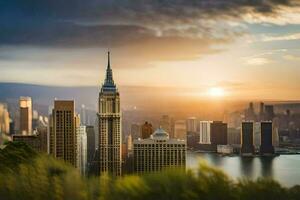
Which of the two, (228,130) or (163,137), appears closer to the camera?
(163,137)

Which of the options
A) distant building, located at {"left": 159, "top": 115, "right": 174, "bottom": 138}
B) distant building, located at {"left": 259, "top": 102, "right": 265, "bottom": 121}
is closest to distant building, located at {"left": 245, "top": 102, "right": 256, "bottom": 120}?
distant building, located at {"left": 259, "top": 102, "right": 265, "bottom": 121}

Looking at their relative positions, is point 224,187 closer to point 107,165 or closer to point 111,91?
point 107,165

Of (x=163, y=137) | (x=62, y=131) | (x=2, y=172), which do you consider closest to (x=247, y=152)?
(x=163, y=137)

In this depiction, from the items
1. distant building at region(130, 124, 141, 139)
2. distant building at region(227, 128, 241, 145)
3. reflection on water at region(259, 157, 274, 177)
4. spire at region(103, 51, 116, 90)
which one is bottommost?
reflection on water at region(259, 157, 274, 177)

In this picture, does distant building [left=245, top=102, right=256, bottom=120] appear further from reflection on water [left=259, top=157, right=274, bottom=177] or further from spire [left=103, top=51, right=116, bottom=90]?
spire [left=103, top=51, right=116, bottom=90]

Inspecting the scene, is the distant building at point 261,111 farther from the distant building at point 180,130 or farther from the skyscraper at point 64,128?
the skyscraper at point 64,128

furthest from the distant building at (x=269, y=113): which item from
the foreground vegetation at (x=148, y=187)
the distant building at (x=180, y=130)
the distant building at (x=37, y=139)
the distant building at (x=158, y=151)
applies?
the foreground vegetation at (x=148, y=187)
